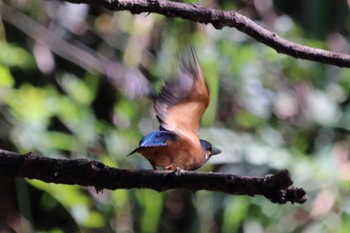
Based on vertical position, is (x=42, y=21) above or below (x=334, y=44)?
below

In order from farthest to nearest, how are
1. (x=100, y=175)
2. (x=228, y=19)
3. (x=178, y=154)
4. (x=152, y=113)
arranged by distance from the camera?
(x=152, y=113) < (x=178, y=154) < (x=228, y=19) < (x=100, y=175)

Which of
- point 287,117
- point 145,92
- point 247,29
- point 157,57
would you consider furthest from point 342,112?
point 247,29

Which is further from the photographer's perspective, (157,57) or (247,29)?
(157,57)

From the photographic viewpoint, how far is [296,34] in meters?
2.55

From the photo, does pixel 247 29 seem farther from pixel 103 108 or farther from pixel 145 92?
pixel 103 108

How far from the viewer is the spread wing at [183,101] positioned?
1.17 meters

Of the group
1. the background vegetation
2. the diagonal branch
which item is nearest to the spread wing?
the diagonal branch

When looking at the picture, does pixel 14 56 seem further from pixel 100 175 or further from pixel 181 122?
pixel 100 175

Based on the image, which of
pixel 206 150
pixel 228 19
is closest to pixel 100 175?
pixel 228 19

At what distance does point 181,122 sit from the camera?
3.86 ft

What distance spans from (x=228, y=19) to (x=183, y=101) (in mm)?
225

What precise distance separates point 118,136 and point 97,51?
18.5 inches

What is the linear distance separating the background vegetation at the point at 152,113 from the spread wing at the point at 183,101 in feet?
2.85

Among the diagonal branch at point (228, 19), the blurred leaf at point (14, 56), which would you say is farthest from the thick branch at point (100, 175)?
the blurred leaf at point (14, 56)
